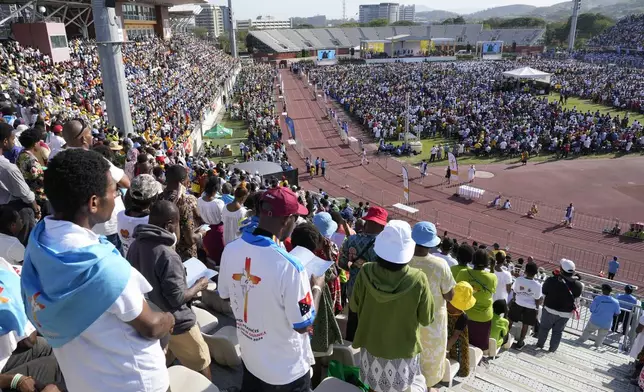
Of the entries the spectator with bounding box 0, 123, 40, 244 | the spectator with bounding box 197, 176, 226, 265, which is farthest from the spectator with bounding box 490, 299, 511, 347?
the spectator with bounding box 0, 123, 40, 244

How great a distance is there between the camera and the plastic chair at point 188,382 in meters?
3.28

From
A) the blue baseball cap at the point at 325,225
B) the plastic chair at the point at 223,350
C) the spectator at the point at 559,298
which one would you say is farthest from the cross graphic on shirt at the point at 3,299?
the spectator at the point at 559,298

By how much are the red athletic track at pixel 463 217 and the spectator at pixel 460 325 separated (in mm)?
12310

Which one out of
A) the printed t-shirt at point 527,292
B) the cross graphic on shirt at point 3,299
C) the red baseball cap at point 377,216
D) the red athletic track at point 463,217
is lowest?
the red athletic track at point 463,217

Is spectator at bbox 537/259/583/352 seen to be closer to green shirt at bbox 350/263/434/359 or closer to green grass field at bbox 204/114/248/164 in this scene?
green shirt at bbox 350/263/434/359

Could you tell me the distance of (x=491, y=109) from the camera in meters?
33.4

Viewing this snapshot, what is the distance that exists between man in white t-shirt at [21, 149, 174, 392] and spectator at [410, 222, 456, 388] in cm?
213

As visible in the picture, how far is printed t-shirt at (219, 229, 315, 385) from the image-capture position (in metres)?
2.61

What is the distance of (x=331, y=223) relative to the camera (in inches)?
205

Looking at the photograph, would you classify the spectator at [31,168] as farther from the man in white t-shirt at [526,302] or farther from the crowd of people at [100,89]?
the man in white t-shirt at [526,302]

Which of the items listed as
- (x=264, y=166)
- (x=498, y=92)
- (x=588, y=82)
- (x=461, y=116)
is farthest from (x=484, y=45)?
(x=264, y=166)

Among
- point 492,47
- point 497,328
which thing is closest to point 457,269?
point 497,328

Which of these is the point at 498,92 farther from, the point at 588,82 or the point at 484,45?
the point at 484,45

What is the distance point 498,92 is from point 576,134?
55.0 ft
